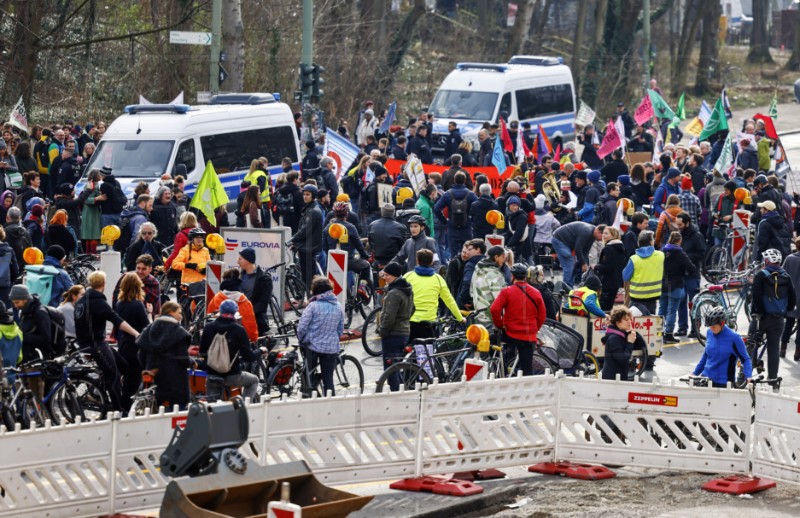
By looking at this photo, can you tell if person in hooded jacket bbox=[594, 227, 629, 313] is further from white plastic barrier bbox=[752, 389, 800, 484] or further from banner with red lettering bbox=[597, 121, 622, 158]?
banner with red lettering bbox=[597, 121, 622, 158]

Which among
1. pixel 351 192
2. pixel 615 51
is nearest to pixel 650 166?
pixel 351 192

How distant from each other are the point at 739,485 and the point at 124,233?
36.4ft

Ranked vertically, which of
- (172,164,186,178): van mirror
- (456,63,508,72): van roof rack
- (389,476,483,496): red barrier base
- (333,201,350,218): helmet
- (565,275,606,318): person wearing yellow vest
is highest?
(456,63,508,72): van roof rack

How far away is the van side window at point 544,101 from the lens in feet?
121

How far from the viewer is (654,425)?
13.6m

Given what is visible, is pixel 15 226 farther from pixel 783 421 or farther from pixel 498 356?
pixel 783 421

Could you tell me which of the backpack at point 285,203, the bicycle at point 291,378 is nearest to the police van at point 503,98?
the backpack at point 285,203

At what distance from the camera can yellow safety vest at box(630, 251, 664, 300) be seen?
1897cm

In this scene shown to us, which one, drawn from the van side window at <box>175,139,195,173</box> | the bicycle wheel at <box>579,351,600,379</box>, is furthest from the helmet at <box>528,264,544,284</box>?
the van side window at <box>175,139,195,173</box>

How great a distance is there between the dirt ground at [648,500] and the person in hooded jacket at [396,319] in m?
3.19

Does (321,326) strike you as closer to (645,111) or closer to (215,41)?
(215,41)

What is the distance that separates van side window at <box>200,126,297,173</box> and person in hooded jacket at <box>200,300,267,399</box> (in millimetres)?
11987

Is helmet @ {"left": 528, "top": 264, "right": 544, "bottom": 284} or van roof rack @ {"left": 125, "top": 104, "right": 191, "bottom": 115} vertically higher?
van roof rack @ {"left": 125, "top": 104, "right": 191, "bottom": 115}

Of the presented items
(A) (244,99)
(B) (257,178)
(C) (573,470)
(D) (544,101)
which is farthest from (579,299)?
(D) (544,101)
